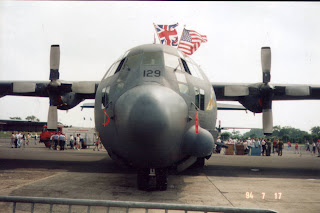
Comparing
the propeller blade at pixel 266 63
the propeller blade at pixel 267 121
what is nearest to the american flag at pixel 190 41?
the propeller blade at pixel 266 63

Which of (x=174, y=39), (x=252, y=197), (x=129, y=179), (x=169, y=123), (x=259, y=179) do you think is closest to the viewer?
(x=169, y=123)

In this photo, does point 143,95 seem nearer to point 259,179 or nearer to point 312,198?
point 312,198

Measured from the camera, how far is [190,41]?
58.9ft

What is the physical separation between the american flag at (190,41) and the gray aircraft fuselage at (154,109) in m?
10.7

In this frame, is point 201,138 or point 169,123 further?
point 201,138

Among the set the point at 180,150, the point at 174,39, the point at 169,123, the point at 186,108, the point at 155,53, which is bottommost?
the point at 180,150

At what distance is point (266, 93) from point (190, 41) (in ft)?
24.8

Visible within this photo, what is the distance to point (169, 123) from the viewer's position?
4.87 m

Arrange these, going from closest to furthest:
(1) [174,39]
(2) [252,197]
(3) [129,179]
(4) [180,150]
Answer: (4) [180,150] < (2) [252,197] < (3) [129,179] < (1) [174,39]

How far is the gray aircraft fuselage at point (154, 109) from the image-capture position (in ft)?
15.8

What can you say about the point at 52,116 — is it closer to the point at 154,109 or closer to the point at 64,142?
the point at 154,109

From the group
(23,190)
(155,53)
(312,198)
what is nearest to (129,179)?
(23,190)

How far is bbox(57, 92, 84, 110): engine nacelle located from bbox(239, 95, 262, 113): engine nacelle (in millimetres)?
8490

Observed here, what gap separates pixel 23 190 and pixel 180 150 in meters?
4.34
